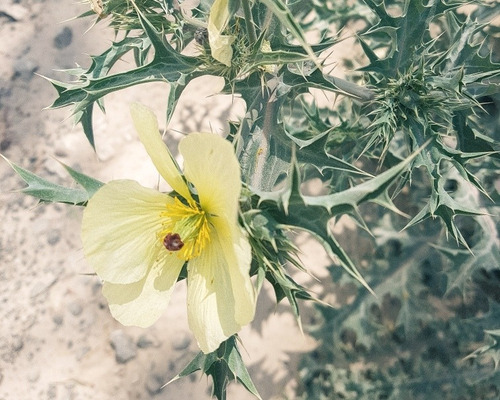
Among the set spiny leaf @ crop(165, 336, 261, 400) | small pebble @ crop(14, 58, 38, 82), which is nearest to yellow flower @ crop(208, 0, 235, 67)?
spiny leaf @ crop(165, 336, 261, 400)

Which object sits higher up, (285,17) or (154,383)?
(285,17)

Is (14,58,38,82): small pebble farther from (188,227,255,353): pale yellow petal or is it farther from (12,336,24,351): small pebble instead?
(188,227,255,353): pale yellow petal

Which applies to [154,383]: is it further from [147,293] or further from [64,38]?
[64,38]

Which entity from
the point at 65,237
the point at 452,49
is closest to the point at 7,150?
the point at 65,237

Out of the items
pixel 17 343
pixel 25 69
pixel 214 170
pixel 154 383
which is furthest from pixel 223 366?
pixel 25 69

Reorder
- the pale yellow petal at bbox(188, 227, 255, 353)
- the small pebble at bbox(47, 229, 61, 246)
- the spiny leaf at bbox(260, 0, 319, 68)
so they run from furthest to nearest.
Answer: the small pebble at bbox(47, 229, 61, 246), the pale yellow petal at bbox(188, 227, 255, 353), the spiny leaf at bbox(260, 0, 319, 68)

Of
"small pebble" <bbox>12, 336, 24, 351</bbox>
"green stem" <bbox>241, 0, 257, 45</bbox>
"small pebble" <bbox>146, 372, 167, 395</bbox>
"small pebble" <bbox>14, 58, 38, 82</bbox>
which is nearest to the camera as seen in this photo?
"green stem" <bbox>241, 0, 257, 45</bbox>
